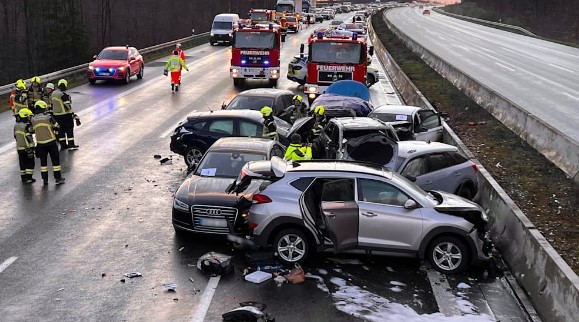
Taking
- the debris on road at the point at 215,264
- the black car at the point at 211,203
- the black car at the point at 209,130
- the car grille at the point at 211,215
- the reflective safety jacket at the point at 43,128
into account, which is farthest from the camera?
the black car at the point at 209,130

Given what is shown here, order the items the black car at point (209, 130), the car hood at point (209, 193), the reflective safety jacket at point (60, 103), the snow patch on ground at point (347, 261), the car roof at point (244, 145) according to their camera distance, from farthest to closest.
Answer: the reflective safety jacket at point (60, 103) < the black car at point (209, 130) < the car roof at point (244, 145) < the car hood at point (209, 193) < the snow patch on ground at point (347, 261)

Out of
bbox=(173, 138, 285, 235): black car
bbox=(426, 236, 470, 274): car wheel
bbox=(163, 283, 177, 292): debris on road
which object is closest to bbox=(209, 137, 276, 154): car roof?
bbox=(173, 138, 285, 235): black car

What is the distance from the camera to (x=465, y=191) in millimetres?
12445

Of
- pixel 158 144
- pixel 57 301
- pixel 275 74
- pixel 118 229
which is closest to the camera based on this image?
pixel 57 301

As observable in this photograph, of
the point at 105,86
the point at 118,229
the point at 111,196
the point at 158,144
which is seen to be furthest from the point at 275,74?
the point at 118,229

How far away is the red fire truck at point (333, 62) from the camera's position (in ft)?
80.1

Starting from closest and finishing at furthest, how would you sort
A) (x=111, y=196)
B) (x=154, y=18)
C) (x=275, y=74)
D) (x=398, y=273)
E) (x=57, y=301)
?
(x=57, y=301)
(x=398, y=273)
(x=111, y=196)
(x=275, y=74)
(x=154, y=18)

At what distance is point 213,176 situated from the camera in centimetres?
1128

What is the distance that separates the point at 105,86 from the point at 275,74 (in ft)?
25.0

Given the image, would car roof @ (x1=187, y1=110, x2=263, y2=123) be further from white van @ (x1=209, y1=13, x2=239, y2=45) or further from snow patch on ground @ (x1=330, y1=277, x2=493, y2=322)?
white van @ (x1=209, y1=13, x2=239, y2=45)

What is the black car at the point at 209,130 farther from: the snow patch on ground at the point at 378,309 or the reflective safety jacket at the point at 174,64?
the reflective safety jacket at the point at 174,64

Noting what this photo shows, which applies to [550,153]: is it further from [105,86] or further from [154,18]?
[154,18]

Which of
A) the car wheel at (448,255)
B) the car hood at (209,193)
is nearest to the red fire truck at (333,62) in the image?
the car hood at (209,193)

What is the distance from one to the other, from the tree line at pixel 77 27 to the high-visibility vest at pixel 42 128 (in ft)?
145
